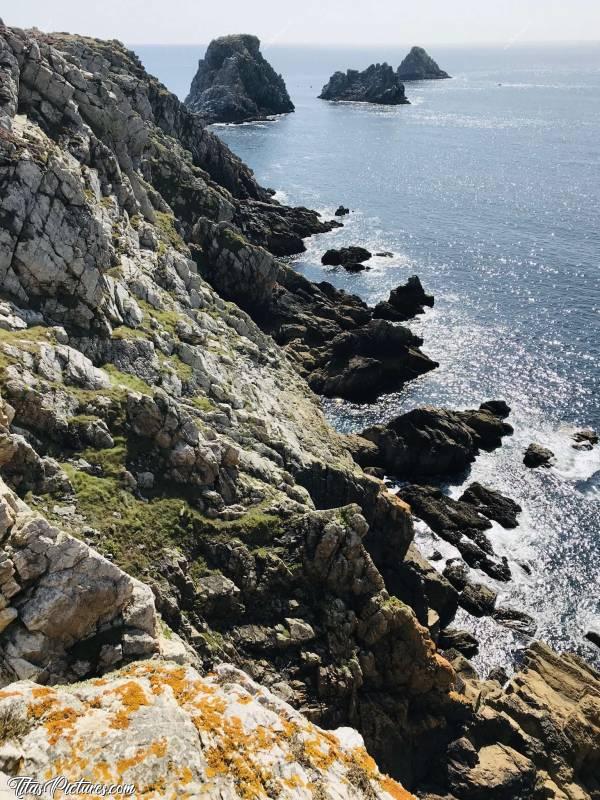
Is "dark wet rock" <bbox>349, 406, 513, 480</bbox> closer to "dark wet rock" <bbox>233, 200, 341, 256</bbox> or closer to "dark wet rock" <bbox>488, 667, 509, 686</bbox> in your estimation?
"dark wet rock" <bbox>488, 667, 509, 686</bbox>

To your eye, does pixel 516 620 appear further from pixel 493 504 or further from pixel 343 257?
pixel 343 257

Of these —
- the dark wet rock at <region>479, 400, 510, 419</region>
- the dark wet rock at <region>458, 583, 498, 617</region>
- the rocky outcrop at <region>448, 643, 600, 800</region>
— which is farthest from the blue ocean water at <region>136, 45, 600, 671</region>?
the rocky outcrop at <region>448, 643, 600, 800</region>

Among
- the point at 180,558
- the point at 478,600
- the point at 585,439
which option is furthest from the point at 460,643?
the point at 585,439

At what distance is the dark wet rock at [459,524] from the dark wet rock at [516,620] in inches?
155

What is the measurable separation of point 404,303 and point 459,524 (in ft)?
155

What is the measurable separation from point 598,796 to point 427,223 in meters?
123

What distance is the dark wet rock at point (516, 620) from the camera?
166 feet

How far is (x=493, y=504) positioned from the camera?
208ft

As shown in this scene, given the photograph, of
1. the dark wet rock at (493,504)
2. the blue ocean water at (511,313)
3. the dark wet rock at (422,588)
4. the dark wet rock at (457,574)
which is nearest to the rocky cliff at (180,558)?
the dark wet rock at (422,588)

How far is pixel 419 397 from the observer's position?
8100cm

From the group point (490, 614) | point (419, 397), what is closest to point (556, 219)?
point (419, 397)

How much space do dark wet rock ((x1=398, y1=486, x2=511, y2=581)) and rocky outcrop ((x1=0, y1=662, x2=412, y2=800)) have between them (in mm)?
40985

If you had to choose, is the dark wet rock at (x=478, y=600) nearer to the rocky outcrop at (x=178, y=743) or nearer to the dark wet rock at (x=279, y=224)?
the rocky outcrop at (x=178, y=743)

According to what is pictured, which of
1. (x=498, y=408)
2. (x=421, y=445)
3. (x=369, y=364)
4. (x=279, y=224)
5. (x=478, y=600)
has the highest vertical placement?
(x=279, y=224)
